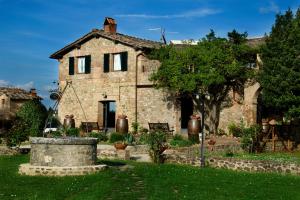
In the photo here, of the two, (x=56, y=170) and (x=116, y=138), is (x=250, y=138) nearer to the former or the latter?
(x=116, y=138)

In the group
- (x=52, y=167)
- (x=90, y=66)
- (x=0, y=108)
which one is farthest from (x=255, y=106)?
(x=0, y=108)

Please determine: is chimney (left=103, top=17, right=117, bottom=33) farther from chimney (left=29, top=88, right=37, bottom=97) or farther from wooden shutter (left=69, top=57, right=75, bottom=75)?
chimney (left=29, top=88, right=37, bottom=97)

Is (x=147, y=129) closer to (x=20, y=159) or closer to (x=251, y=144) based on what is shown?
(x=251, y=144)

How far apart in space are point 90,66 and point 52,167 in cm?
1994

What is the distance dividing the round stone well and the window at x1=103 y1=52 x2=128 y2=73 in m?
17.4

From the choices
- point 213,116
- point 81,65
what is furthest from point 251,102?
point 81,65

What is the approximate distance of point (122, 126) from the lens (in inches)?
1153

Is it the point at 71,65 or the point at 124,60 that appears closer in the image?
the point at 124,60

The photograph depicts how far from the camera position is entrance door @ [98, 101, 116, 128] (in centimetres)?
3281

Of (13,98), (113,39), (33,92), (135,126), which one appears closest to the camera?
(135,126)

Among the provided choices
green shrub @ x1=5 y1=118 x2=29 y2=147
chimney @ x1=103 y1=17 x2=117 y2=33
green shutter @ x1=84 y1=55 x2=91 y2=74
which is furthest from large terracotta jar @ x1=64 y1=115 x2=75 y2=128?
green shrub @ x1=5 y1=118 x2=29 y2=147

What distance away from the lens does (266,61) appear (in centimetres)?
2408

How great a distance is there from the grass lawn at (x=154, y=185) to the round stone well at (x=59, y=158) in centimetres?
41

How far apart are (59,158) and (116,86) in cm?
1785
